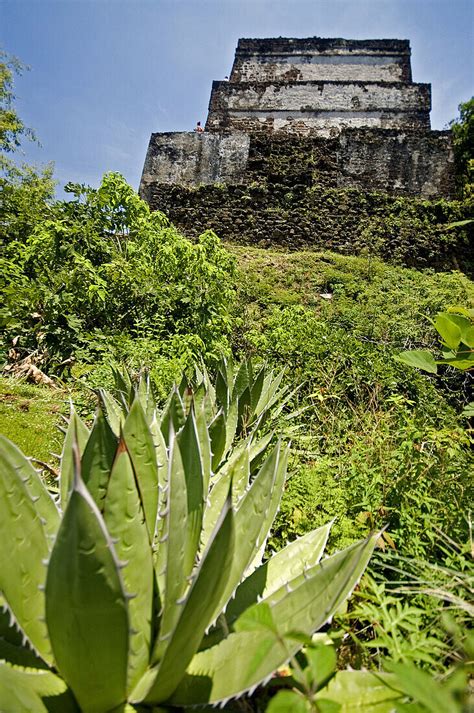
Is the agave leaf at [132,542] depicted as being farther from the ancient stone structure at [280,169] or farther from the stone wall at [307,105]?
the stone wall at [307,105]

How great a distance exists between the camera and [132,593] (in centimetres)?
83

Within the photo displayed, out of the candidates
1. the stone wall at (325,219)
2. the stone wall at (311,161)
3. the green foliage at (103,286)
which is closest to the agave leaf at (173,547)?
the green foliage at (103,286)

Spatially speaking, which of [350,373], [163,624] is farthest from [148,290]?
[163,624]

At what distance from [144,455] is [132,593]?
1.62ft

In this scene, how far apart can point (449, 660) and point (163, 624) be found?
0.79 m

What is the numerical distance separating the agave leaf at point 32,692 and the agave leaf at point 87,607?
2.2 inches

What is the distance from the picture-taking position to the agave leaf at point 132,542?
0.89m

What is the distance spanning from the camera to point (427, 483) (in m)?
1.77

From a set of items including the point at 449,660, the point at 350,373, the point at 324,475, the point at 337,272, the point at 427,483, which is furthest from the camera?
the point at 337,272

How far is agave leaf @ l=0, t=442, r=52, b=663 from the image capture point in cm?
88

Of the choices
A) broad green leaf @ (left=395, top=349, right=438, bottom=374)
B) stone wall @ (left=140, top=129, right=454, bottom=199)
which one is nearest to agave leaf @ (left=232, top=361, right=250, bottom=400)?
broad green leaf @ (left=395, top=349, right=438, bottom=374)

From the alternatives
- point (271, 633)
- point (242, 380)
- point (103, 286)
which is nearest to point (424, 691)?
point (271, 633)

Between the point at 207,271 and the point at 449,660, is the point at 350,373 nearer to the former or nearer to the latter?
the point at 207,271

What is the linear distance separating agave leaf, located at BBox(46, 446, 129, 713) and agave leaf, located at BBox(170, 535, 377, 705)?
16 centimetres
